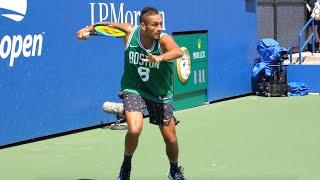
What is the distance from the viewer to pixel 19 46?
8914mm

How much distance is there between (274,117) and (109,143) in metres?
3.79

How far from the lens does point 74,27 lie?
995cm

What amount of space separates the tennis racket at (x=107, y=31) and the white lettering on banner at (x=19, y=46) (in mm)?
2675

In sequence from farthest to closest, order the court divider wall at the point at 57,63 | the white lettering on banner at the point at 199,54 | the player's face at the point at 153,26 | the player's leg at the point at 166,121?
the white lettering on banner at the point at 199,54 < the court divider wall at the point at 57,63 < the player's leg at the point at 166,121 < the player's face at the point at 153,26

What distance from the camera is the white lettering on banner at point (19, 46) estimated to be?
8664mm

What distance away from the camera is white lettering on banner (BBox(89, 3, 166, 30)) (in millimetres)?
10289

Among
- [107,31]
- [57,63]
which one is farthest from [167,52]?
[57,63]

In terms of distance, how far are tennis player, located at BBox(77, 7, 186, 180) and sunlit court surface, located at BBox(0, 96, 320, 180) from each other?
892 mm

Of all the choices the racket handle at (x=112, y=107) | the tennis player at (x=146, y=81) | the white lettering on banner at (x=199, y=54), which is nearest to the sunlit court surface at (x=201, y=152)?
the racket handle at (x=112, y=107)

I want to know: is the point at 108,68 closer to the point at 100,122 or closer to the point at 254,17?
the point at 100,122

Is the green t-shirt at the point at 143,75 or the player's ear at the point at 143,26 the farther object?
the green t-shirt at the point at 143,75

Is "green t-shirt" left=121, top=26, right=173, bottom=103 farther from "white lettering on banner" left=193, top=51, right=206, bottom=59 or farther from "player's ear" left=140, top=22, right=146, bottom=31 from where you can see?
"white lettering on banner" left=193, top=51, right=206, bottom=59

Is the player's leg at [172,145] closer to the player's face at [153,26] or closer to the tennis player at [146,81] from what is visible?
the tennis player at [146,81]

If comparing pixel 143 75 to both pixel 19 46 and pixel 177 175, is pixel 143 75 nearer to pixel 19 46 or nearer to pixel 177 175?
pixel 177 175
